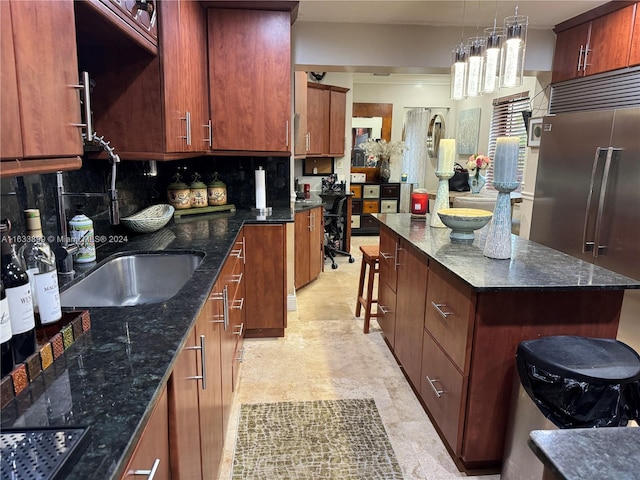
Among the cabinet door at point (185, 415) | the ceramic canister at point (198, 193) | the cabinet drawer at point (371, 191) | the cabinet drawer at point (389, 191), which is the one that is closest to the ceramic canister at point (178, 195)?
the ceramic canister at point (198, 193)

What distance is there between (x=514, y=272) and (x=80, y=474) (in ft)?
5.69

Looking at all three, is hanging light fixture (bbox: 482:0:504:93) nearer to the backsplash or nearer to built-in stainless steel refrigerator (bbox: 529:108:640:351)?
built-in stainless steel refrigerator (bbox: 529:108:640:351)

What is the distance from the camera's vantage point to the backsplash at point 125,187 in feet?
5.00

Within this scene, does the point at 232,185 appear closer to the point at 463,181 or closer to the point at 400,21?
the point at 400,21

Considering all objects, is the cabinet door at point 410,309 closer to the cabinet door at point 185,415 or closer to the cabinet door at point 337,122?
the cabinet door at point 185,415

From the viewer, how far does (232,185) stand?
11.7ft

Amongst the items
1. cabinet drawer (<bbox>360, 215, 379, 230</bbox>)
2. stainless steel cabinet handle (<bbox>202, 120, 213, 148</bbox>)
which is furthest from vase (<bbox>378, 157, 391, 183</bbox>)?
stainless steel cabinet handle (<bbox>202, 120, 213, 148</bbox>)

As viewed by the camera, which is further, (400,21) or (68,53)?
(400,21)

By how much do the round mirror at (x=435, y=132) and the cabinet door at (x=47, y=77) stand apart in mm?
6571

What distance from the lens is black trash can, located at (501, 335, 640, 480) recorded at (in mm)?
1457

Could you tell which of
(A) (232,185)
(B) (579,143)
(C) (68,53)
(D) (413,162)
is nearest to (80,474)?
(C) (68,53)

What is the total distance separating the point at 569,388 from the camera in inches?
58.2

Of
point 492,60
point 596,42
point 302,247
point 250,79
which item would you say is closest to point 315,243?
point 302,247

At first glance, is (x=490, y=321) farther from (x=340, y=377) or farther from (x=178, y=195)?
(x=178, y=195)
